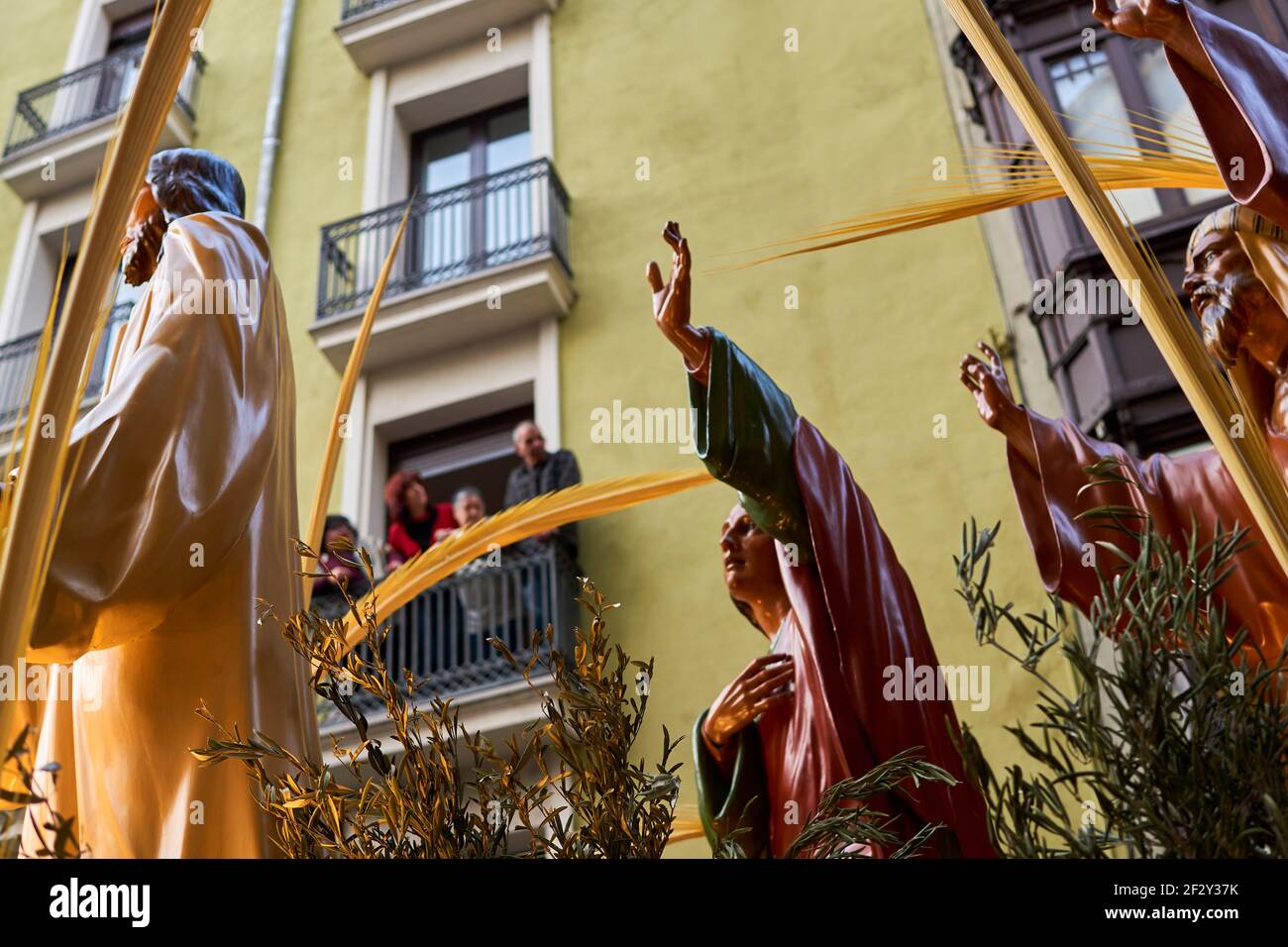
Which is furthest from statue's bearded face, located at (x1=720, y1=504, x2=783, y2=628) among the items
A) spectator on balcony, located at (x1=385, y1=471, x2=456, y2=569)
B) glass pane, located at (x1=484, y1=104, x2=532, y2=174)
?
glass pane, located at (x1=484, y1=104, x2=532, y2=174)

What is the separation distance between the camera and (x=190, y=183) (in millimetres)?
2629

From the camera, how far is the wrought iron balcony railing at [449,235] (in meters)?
9.32

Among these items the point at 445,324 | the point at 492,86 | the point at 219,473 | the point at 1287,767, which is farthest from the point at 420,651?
the point at 1287,767

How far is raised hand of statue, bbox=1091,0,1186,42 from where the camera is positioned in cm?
230

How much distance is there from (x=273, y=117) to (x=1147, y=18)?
907 centimetres

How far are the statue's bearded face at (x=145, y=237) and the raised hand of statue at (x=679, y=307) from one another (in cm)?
88

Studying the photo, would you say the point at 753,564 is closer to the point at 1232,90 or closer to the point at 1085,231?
the point at 1232,90

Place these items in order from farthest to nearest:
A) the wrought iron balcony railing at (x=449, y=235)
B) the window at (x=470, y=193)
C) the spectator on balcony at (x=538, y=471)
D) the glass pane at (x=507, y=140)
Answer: the glass pane at (x=507, y=140)
the window at (x=470, y=193)
the wrought iron balcony railing at (x=449, y=235)
the spectator on balcony at (x=538, y=471)

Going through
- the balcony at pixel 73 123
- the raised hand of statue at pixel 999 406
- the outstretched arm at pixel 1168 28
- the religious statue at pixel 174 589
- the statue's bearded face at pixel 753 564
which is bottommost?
the religious statue at pixel 174 589

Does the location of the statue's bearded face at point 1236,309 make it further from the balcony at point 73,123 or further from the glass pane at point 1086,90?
the balcony at point 73,123

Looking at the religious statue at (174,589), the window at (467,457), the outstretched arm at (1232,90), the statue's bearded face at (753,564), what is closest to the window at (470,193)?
the window at (467,457)

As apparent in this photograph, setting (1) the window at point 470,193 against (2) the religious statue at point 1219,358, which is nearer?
(2) the religious statue at point 1219,358

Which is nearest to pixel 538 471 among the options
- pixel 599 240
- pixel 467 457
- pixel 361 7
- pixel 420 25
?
pixel 467 457
